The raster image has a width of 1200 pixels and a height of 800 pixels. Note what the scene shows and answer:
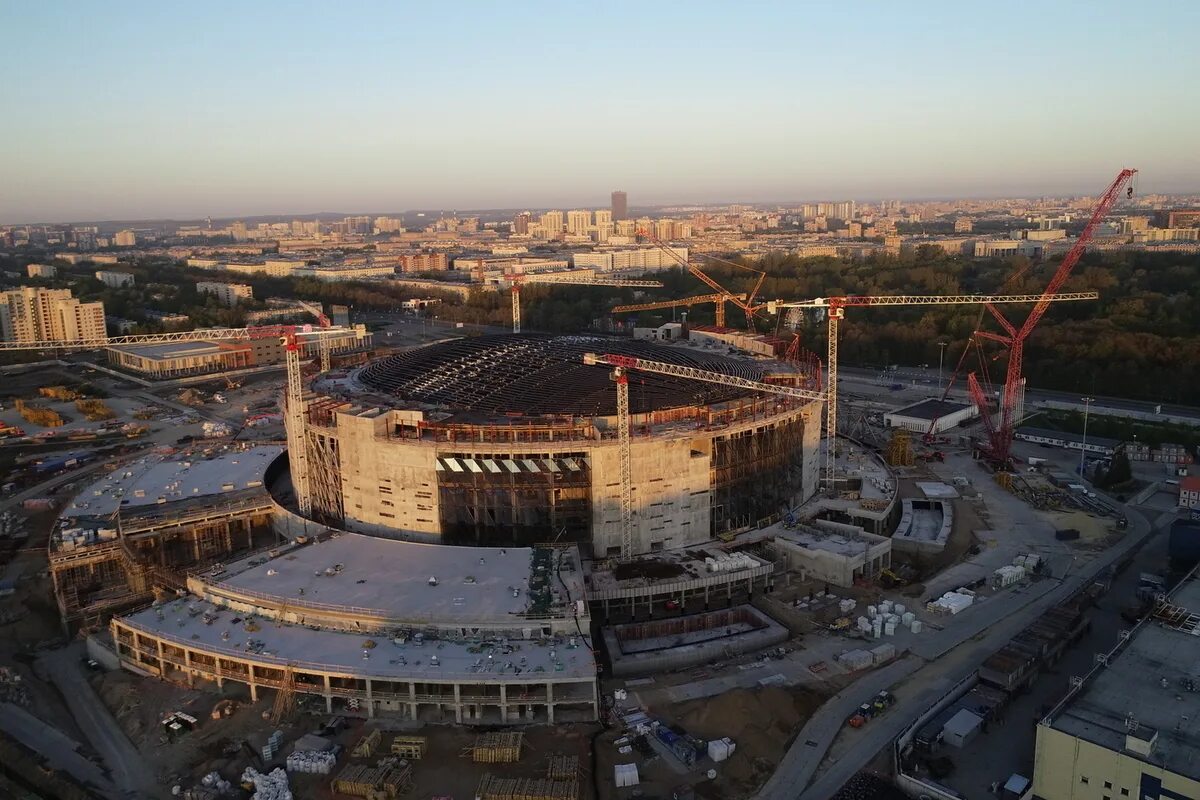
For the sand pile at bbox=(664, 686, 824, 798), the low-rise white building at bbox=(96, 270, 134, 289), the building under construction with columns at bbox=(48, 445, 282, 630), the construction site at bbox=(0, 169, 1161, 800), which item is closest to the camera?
Result: the sand pile at bbox=(664, 686, 824, 798)

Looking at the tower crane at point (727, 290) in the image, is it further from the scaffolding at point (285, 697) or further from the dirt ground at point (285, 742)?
the scaffolding at point (285, 697)

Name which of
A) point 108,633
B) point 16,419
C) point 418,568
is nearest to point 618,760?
point 418,568

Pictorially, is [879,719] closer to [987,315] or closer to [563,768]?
[563,768]

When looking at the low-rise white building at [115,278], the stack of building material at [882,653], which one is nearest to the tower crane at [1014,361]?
the stack of building material at [882,653]

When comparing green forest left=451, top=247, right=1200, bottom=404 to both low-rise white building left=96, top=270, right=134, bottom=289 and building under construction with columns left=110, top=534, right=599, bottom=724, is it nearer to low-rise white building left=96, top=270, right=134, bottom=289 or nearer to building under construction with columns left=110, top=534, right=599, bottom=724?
low-rise white building left=96, top=270, right=134, bottom=289

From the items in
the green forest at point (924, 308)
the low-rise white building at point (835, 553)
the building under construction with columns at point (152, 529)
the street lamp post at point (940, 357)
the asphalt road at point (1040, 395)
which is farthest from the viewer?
the street lamp post at point (940, 357)

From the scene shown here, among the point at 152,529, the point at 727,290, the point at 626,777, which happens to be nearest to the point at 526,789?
the point at 626,777

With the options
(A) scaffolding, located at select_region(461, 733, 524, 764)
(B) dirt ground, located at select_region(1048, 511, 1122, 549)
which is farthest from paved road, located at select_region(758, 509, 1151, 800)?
(A) scaffolding, located at select_region(461, 733, 524, 764)

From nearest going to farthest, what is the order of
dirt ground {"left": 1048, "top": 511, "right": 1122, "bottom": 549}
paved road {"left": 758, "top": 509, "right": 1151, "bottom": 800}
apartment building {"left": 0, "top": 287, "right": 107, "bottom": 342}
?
paved road {"left": 758, "top": 509, "right": 1151, "bottom": 800}
dirt ground {"left": 1048, "top": 511, "right": 1122, "bottom": 549}
apartment building {"left": 0, "top": 287, "right": 107, "bottom": 342}
